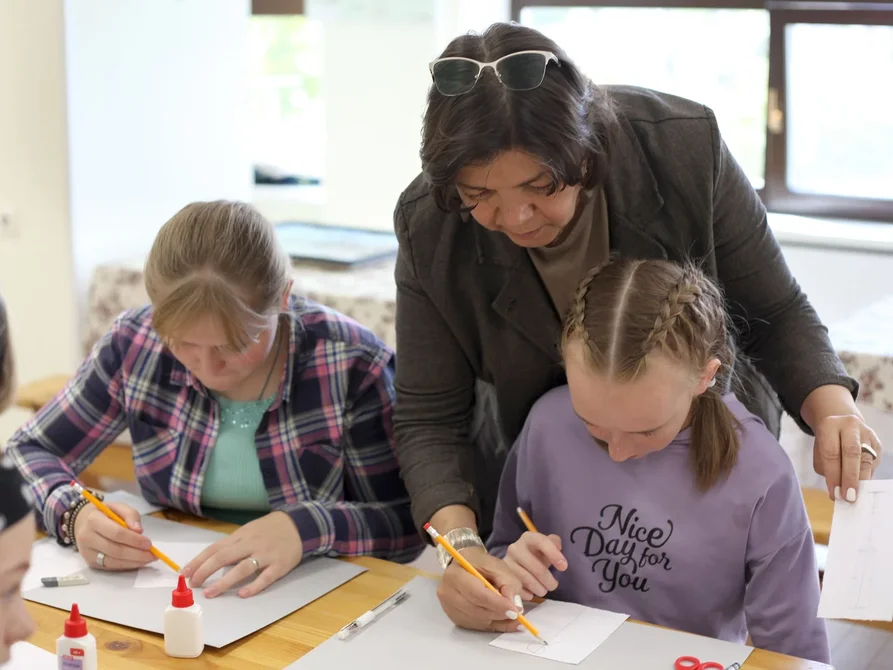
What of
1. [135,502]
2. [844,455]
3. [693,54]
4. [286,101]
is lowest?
[135,502]

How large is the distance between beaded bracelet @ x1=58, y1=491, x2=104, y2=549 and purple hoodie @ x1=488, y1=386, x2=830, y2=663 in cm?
66

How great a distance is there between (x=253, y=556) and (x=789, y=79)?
2295 mm

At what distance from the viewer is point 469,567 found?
1375 millimetres

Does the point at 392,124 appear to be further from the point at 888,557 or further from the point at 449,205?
the point at 888,557

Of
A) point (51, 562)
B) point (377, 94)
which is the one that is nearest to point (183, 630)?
point (51, 562)

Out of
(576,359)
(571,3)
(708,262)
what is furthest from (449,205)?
(571,3)

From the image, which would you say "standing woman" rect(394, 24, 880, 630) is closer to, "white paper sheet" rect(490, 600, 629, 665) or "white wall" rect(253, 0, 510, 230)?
"white paper sheet" rect(490, 600, 629, 665)

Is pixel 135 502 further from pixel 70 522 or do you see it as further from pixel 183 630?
pixel 183 630

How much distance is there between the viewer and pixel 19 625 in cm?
94

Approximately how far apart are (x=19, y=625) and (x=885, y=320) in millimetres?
2193

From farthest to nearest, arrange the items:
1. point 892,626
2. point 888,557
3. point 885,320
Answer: point 885,320 < point 892,626 < point 888,557

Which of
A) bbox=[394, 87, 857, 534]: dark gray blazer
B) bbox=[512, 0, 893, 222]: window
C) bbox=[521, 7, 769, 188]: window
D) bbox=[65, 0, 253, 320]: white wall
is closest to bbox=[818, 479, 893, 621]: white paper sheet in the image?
bbox=[394, 87, 857, 534]: dark gray blazer

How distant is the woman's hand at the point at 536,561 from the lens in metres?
1.40

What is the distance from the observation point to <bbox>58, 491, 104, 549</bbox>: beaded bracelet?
1.62 metres
